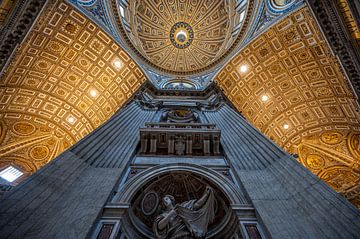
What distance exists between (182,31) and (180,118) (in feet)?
48.2

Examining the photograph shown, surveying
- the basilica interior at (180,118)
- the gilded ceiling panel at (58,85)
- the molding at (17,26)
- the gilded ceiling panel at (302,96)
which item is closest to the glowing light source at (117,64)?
the gilded ceiling panel at (58,85)

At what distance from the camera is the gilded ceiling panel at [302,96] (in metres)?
11.5

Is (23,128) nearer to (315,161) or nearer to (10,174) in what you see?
(10,174)

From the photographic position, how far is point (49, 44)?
1169 centimetres

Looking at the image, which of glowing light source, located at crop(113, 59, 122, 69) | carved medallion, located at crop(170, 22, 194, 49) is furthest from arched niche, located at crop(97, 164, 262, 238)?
carved medallion, located at crop(170, 22, 194, 49)

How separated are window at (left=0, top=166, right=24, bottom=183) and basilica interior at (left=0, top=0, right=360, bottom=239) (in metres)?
0.06

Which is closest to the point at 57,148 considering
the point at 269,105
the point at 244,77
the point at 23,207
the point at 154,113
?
the point at 154,113

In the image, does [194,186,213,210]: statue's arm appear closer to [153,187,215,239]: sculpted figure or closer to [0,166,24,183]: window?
[153,187,215,239]: sculpted figure

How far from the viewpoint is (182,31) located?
Result: 22.1 metres

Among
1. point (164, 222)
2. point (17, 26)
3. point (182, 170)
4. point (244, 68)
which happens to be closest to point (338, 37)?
point (244, 68)

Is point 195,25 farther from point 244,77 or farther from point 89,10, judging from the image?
point 89,10

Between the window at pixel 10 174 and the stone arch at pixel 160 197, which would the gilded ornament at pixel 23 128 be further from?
the stone arch at pixel 160 197

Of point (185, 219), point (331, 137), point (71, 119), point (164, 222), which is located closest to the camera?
point (164, 222)

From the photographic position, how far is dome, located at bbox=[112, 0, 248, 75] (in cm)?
1980
